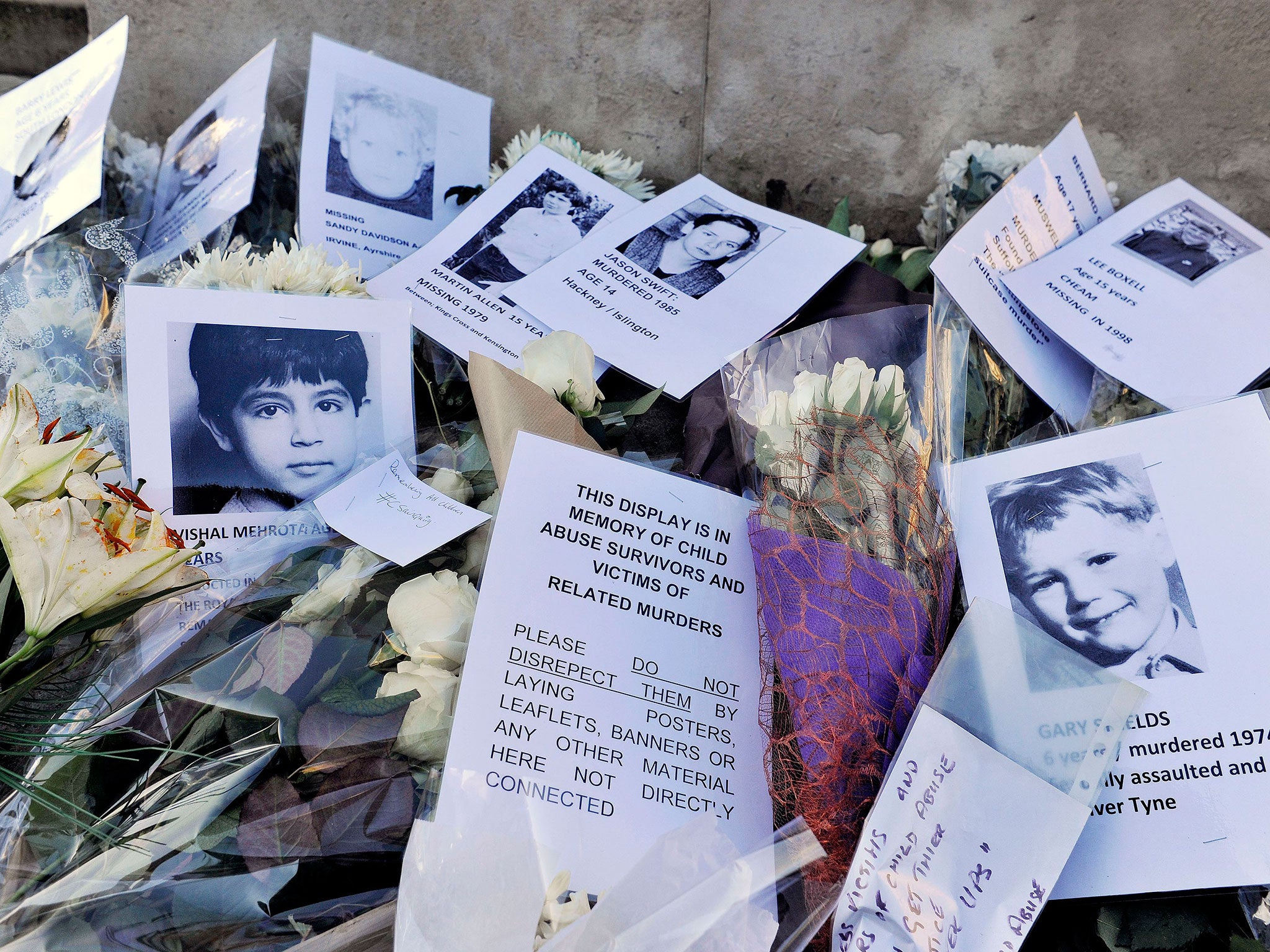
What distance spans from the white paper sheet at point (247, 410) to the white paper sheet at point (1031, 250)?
66 centimetres

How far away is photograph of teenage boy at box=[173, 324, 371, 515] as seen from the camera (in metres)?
0.82

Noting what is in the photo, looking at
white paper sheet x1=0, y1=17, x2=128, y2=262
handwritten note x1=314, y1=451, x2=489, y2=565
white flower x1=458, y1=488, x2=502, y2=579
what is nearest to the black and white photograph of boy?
white paper sheet x1=0, y1=17, x2=128, y2=262

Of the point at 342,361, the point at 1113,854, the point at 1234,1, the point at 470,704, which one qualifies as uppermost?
the point at 1234,1

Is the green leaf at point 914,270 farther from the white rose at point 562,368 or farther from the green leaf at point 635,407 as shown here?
the white rose at point 562,368

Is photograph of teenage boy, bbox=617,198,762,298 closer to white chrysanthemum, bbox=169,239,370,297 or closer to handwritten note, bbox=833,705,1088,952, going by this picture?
white chrysanthemum, bbox=169,239,370,297

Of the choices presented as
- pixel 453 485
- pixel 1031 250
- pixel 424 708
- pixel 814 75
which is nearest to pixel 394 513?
pixel 453 485

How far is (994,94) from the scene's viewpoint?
1474 mm

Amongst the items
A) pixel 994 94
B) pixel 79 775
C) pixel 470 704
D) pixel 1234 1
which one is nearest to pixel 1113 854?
pixel 470 704

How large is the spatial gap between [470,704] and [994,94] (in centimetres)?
138

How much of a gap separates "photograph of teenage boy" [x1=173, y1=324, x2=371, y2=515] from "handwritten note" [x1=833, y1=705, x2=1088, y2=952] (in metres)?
0.57

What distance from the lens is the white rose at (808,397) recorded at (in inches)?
29.4

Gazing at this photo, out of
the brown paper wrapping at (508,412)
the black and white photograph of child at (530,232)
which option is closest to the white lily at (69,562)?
the brown paper wrapping at (508,412)

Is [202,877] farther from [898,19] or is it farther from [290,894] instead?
[898,19]

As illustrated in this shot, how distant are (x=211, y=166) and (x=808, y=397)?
986mm
